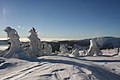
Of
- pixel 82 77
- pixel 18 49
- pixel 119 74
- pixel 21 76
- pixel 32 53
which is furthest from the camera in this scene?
pixel 32 53

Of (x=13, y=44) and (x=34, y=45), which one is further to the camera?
(x=34, y=45)

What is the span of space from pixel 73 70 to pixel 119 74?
4.07 meters

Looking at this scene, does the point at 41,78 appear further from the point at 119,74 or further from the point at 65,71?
the point at 119,74

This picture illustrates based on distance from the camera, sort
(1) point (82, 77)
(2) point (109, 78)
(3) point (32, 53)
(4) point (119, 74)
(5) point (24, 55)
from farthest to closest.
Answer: (3) point (32, 53) → (5) point (24, 55) → (4) point (119, 74) → (2) point (109, 78) → (1) point (82, 77)

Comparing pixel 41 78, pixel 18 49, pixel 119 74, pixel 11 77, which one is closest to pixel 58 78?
pixel 41 78

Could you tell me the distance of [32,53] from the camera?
34500mm

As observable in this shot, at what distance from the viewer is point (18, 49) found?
26.3 meters

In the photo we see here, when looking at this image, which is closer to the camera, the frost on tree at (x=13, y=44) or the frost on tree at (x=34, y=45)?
the frost on tree at (x=13, y=44)

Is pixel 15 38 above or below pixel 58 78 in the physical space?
above

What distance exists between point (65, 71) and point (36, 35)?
2133 cm

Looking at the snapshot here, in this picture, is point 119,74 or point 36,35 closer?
point 119,74

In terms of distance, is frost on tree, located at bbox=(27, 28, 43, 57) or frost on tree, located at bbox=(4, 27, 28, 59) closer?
frost on tree, located at bbox=(4, 27, 28, 59)

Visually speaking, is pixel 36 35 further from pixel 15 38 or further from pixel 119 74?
pixel 119 74

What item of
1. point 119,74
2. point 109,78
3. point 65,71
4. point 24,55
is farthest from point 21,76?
point 24,55
